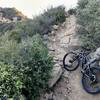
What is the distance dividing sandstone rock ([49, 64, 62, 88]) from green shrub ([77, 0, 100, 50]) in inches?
41.2

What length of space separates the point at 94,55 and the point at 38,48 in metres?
1.39

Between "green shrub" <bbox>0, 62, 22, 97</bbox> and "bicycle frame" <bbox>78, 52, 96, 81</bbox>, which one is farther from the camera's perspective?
"bicycle frame" <bbox>78, 52, 96, 81</bbox>

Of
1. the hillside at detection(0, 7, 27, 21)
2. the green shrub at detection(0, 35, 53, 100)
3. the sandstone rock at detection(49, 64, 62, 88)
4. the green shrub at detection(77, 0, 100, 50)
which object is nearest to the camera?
the green shrub at detection(0, 35, 53, 100)

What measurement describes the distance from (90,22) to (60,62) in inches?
53.2

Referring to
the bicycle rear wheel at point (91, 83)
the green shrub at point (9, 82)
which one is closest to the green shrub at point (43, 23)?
the bicycle rear wheel at point (91, 83)

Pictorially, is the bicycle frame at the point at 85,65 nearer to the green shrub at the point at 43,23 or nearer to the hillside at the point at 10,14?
the green shrub at the point at 43,23

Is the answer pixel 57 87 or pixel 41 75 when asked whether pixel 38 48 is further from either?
pixel 57 87

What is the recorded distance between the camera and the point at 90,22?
26.4ft

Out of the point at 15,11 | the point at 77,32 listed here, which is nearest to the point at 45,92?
the point at 77,32

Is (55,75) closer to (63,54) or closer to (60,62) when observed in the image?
(60,62)

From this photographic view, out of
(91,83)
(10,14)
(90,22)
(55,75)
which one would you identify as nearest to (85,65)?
(91,83)

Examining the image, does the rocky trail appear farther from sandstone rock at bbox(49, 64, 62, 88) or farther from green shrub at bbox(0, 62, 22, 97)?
green shrub at bbox(0, 62, 22, 97)

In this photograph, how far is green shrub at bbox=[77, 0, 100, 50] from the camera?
762 centimetres

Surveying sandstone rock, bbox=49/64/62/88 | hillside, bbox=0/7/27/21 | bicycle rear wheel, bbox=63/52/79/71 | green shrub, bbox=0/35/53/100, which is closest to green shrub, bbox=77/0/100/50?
bicycle rear wheel, bbox=63/52/79/71
